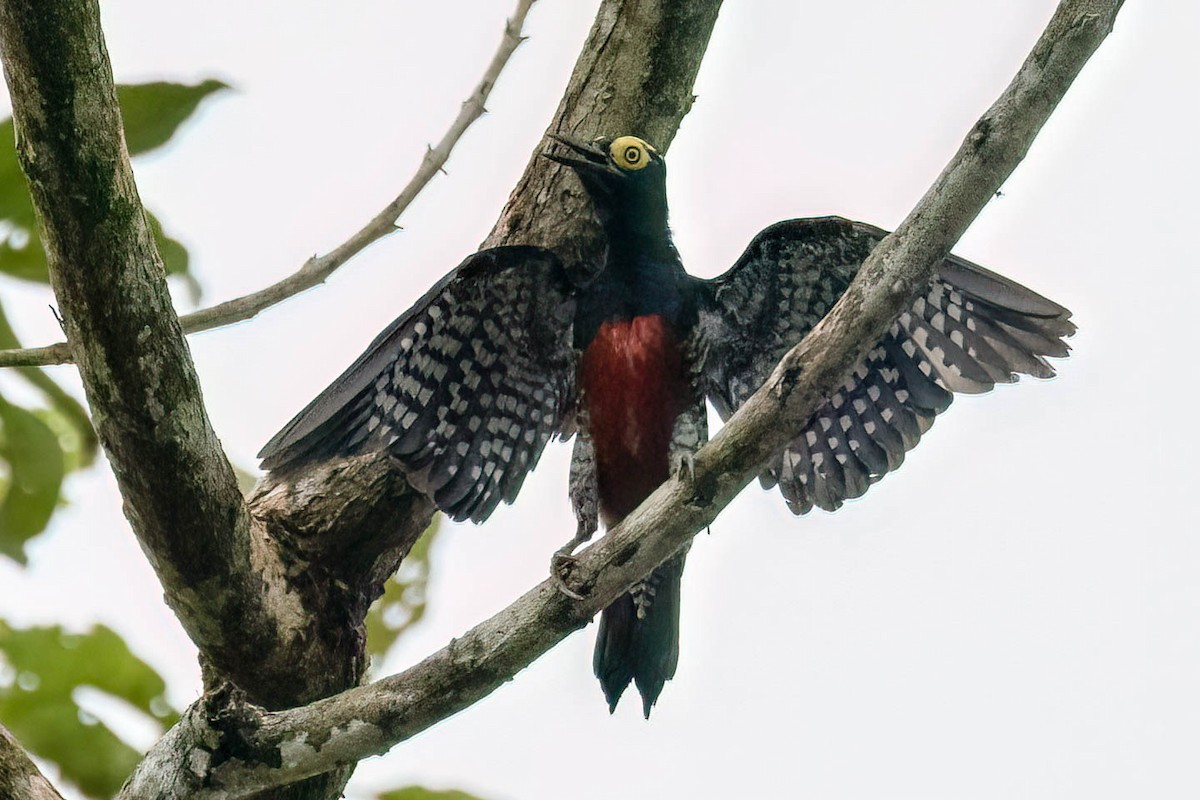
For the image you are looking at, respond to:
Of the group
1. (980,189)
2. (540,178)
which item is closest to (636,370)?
(540,178)

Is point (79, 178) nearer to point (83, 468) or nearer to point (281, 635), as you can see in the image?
point (281, 635)

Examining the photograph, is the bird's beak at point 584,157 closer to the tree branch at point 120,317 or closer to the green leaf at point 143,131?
the green leaf at point 143,131

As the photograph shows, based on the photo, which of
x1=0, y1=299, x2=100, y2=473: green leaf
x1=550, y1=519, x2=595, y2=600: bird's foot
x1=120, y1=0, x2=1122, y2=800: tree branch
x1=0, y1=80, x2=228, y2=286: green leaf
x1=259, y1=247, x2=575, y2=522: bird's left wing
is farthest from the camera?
x1=259, y1=247, x2=575, y2=522: bird's left wing

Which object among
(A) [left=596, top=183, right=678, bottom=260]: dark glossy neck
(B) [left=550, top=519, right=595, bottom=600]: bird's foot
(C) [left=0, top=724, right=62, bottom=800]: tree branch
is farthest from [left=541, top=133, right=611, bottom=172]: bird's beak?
(C) [left=0, top=724, right=62, bottom=800]: tree branch

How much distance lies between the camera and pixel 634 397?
407cm

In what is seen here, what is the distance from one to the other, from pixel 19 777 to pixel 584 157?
255 centimetres

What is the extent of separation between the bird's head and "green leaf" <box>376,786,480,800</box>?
195cm

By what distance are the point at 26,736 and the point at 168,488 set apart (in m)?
1.18

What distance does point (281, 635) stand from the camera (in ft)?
10.6

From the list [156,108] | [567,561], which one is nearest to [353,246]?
[156,108]

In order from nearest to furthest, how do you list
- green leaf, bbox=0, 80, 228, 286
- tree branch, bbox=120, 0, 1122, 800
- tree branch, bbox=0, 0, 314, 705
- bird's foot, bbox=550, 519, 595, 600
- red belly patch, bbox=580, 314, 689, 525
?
tree branch, bbox=0, 0, 314, 705 → tree branch, bbox=120, 0, 1122, 800 → bird's foot, bbox=550, 519, 595, 600 → green leaf, bbox=0, 80, 228, 286 → red belly patch, bbox=580, 314, 689, 525

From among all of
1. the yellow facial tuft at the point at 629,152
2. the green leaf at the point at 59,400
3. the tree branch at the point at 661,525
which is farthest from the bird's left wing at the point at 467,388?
the tree branch at the point at 661,525

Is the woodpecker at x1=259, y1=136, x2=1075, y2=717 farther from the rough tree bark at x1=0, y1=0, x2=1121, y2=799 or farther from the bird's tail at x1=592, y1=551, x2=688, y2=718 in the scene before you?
the rough tree bark at x1=0, y1=0, x2=1121, y2=799

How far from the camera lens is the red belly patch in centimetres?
408
